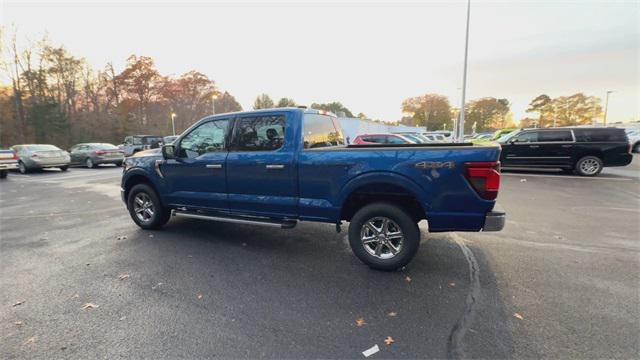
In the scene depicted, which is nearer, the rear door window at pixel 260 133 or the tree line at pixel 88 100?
the rear door window at pixel 260 133

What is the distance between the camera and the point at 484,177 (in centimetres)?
328

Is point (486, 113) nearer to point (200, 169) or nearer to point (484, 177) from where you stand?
point (484, 177)

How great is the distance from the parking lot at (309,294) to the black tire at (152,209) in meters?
0.18

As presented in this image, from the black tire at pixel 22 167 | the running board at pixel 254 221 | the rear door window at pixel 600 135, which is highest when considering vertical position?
the rear door window at pixel 600 135

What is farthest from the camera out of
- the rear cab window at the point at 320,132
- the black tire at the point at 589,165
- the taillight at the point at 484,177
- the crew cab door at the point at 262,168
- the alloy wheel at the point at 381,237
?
the black tire at the point at 589,165

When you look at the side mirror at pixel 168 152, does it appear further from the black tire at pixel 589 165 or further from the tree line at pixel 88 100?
the tree line at pixel 88 100

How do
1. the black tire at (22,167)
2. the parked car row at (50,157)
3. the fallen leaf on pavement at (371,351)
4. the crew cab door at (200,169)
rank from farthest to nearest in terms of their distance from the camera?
the black tire at (22,167)
the parked car row at (50,157)
the crew cab door at (200,169)
the fallen leaf on pavement at (371,351)

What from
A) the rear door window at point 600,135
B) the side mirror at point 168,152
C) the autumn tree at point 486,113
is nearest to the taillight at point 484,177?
the side mirror at point 168,152

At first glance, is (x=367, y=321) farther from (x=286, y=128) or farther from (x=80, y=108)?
(x=80, y=108)

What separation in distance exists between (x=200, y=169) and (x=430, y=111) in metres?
97.1

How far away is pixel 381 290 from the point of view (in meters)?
3.32

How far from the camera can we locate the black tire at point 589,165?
37.2ft

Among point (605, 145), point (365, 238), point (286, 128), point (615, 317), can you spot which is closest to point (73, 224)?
point (286, 128)

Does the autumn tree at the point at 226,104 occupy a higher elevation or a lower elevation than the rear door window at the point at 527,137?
higher
